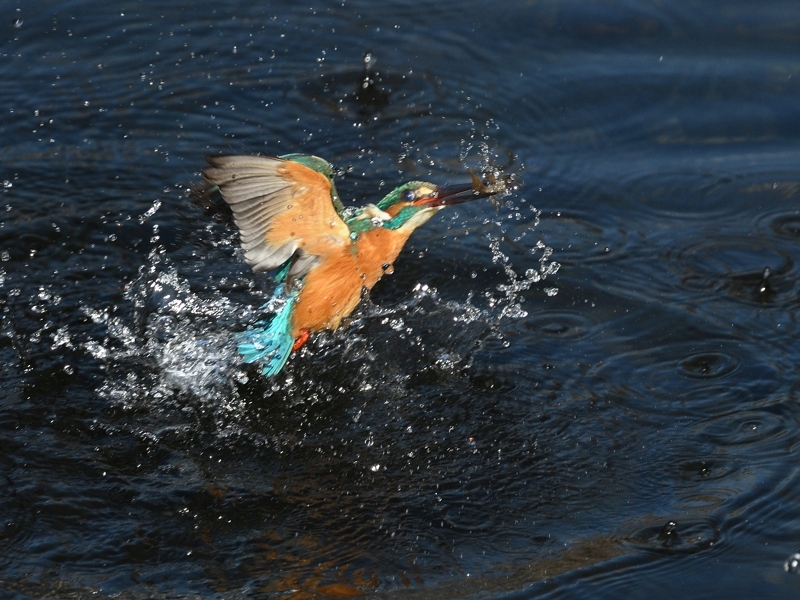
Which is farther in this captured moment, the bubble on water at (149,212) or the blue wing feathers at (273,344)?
the bubble on water at (149,212)

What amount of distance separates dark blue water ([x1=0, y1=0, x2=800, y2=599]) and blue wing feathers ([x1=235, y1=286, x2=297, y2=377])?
0.26 ft

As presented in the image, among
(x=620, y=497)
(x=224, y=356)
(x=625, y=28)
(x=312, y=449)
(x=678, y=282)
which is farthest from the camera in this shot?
(x=625, y=28)

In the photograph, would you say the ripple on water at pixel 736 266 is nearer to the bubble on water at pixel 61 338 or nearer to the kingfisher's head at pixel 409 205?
the kingfisher's head at pixel 409 205

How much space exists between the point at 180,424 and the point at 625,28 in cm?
401

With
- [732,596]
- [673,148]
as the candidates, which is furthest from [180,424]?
[673,148]

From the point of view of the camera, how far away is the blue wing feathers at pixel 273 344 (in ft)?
14.7

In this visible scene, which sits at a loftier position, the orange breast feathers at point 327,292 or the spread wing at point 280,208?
the spread wing at point 280,208

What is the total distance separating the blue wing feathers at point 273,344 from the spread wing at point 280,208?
20cm

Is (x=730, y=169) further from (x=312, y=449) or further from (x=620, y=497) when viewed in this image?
(x=312, y=449)

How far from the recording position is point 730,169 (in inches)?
225

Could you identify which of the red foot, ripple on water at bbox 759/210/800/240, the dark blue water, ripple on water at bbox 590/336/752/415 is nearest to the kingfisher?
the red foot

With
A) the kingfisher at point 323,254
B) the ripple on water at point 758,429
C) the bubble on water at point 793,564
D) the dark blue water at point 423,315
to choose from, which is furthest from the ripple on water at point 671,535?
the kingfisher at point 323,254

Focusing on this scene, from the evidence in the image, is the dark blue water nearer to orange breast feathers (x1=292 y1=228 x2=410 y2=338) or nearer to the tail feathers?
the tail feathers

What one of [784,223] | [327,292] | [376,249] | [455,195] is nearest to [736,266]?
[784,223]
